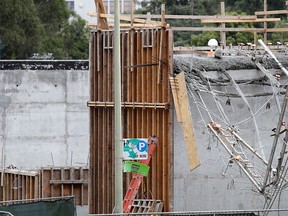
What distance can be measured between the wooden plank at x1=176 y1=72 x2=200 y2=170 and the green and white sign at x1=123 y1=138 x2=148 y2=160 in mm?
1000

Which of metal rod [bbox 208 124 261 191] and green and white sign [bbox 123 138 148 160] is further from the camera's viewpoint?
metal rod [bbox 208 124 261 191]

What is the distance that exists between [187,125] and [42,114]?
670 inches

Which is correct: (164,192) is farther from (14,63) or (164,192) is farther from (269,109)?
(14,63)

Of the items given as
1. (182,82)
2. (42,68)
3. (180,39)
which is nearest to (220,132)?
(182,82)

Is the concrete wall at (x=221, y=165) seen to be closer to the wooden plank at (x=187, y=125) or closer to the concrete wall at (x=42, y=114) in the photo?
the wooden plank at (x=187, y=125)

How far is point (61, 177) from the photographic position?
32156 millimetres

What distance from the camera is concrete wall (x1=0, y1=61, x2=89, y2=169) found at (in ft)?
134

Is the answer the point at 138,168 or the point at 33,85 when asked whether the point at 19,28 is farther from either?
the point at 138,168

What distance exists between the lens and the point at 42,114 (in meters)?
41.0

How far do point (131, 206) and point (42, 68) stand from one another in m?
16.1

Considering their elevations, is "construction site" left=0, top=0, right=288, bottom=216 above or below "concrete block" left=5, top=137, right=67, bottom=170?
above

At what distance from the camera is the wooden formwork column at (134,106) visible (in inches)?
1020

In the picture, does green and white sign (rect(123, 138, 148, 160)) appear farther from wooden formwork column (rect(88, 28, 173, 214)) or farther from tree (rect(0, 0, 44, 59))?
tree (rect(0, 0, 44, 59))

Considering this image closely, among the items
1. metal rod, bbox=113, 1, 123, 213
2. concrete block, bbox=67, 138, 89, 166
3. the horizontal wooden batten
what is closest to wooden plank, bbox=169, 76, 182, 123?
the horizontal wooden batten
